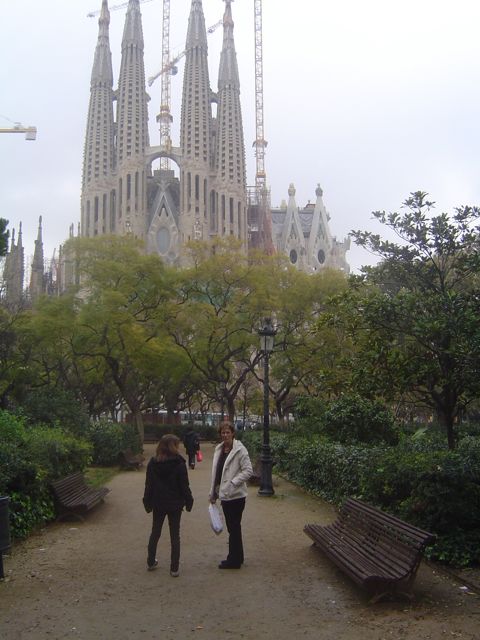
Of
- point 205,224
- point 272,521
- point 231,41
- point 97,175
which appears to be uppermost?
point 231,41

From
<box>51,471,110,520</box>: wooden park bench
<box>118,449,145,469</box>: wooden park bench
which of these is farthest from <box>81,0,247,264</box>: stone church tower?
<box>51,471,110,520</box>: wooden park bench

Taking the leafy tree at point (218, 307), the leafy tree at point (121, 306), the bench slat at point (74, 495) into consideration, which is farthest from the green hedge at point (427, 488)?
the leafy tree at point (218, 307)

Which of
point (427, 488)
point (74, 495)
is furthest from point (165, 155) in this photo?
point (427, 488)

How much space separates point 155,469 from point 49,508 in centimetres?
383

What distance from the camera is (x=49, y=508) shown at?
991cm

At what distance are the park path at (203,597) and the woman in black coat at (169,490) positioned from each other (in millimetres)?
494

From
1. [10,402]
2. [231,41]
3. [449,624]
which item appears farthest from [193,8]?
[449,624]

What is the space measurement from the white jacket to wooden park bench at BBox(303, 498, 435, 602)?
1.17 meters

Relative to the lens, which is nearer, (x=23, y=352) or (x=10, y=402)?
(x=23, y=352)

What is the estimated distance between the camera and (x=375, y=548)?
6.41 m

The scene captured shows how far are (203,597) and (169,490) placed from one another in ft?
4.01

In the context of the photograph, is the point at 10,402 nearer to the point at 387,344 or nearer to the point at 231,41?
the point at 387,344

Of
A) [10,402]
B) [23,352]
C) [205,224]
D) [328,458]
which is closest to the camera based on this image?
[328,458]

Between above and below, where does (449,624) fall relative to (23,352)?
below
